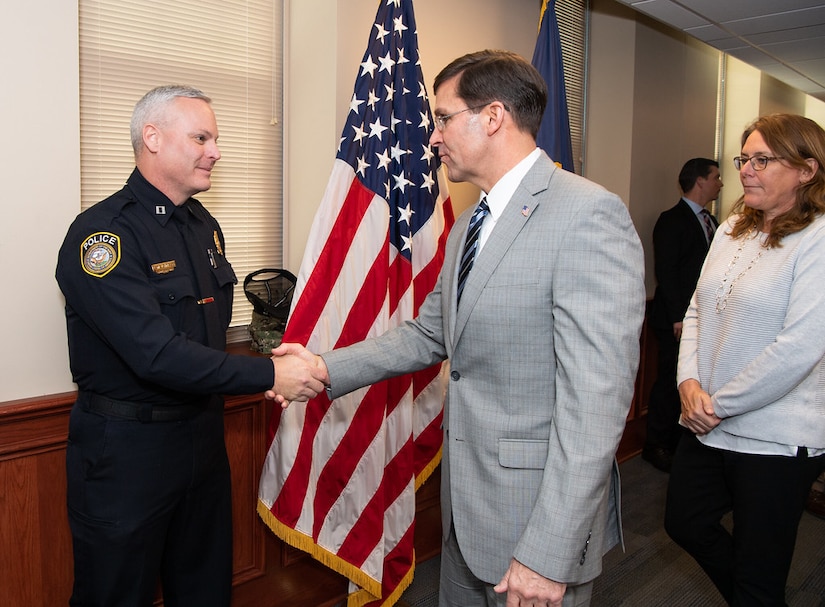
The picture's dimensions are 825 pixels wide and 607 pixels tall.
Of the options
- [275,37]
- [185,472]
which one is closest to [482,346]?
[185,472]

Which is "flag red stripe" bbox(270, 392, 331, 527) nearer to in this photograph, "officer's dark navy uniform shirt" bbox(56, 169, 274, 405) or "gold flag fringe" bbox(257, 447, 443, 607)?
"gold flag fringe" bbox(257, 447, 443, 607)

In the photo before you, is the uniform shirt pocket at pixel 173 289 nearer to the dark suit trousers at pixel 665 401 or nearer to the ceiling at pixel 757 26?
the ceiling at pixel 757 26

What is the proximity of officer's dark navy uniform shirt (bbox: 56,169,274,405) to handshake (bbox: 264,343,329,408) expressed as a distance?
55mm

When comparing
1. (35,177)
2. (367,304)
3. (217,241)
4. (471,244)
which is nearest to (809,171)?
(471,244)

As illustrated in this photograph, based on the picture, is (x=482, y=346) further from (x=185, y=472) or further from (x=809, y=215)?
(x=809, y=215)

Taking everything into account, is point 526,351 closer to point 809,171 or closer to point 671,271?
point 809,171

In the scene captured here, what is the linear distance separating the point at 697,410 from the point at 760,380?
0.22 m

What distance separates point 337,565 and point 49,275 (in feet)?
4.44

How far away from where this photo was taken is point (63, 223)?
6.61ft

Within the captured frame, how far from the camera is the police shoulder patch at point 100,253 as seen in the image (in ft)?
5.63

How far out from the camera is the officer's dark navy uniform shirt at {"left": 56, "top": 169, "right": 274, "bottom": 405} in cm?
172

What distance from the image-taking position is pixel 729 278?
210 cm

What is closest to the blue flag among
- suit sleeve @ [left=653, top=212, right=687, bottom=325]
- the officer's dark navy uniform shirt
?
suit sleeve @ [left=653, top=212, right=687, bottom=325]

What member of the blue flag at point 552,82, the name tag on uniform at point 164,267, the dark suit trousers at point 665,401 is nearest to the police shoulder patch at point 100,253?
the name tag on uniform at point 164,267
